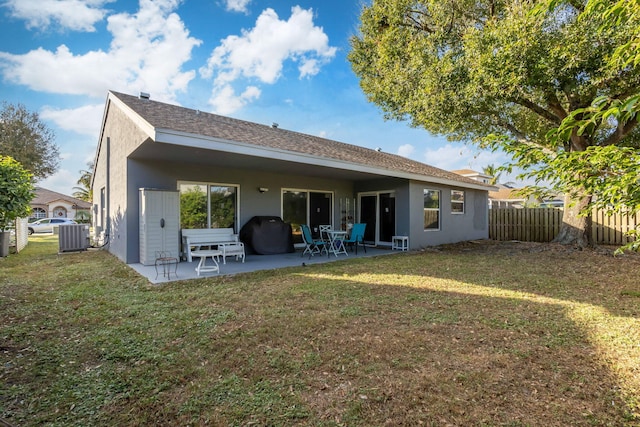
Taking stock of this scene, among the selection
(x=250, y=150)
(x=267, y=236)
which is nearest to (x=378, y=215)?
(x=267, y=236)

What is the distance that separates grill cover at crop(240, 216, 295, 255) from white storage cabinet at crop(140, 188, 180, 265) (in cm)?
200

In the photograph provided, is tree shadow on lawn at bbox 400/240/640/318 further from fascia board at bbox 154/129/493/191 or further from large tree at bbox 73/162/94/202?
large tree at bbox 73/162/94/202

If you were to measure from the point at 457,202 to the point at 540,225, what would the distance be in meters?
4.20

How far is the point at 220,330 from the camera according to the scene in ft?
11.3

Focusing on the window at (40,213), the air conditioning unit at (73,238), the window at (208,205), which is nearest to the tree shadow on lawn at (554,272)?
the window at (208,205)

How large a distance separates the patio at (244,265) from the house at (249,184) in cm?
92

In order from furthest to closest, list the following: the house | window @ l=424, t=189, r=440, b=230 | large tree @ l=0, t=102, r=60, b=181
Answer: large tree @ l=0, t=102, r=60, b=181
window @ l=424, t=189, r=440, b=230
the house

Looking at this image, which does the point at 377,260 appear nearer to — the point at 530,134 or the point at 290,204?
the point at 290,204

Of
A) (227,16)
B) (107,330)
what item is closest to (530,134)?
(227,16)

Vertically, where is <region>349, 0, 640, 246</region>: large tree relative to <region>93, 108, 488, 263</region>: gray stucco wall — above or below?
above

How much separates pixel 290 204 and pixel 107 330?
7.13m

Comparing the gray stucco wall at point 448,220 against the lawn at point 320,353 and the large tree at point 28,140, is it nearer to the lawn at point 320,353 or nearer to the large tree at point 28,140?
the lawn at point 320,353

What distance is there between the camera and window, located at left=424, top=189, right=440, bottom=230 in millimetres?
11055

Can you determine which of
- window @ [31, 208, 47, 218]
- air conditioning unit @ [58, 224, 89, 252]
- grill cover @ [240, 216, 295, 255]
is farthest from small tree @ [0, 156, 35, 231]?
window @ [31, 208, 47, 218]
